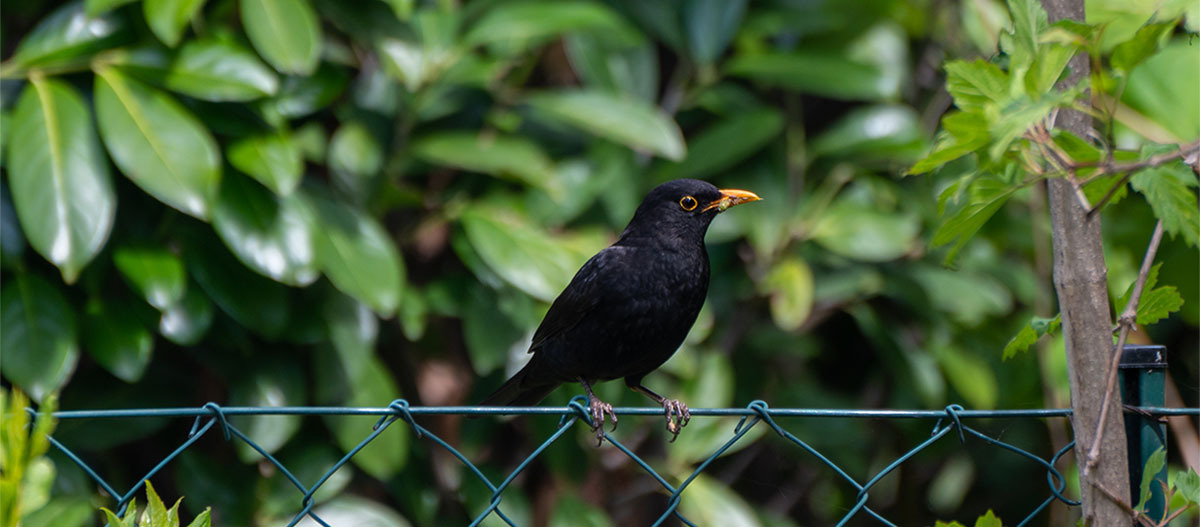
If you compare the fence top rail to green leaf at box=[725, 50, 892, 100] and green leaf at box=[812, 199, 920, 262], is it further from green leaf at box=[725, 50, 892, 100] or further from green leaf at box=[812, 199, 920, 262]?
green leaf at box=[725, 50, 892, 100]

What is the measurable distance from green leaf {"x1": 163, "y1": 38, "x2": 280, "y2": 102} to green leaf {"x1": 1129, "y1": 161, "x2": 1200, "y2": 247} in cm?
217

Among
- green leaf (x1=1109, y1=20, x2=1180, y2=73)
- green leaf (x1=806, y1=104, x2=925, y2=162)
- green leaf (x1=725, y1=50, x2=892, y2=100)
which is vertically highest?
green leaf (x1=1109, y1=20, x2=1180, y2=73)

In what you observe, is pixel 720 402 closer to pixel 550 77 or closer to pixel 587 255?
pixel 587 255

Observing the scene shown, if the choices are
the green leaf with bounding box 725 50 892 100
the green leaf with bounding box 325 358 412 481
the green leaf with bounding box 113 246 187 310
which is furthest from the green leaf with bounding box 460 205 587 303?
the green leaf with bounding box 725 50 892 100

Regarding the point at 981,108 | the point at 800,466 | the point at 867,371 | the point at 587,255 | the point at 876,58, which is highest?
the point at 981,108

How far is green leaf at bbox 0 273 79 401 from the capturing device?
2633 millimetres

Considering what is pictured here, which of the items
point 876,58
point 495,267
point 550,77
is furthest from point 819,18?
point 495,267

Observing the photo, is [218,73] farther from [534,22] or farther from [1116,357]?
[1116,357]

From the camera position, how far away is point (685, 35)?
392cm

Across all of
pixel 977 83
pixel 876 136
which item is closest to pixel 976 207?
pixel 977 83

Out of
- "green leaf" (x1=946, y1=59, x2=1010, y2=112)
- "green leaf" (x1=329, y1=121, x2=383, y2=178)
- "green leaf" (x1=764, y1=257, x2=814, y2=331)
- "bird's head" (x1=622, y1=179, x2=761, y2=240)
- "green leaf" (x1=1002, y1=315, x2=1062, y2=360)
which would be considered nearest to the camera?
"green leaf" (x1=946, y1=59, x2=1010, y2=112)

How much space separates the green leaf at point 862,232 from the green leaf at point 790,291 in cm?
14

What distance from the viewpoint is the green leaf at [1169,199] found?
1.37 metres

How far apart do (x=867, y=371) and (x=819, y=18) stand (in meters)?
1.56
